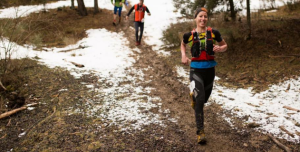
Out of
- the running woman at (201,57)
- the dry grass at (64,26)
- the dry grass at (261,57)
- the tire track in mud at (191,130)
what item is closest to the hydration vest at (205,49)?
the running woman at (201,57)

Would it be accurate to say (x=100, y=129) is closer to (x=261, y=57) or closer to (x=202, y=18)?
(x=202, y=18)

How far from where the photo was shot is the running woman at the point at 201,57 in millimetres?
3404

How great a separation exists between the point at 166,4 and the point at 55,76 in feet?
49.2

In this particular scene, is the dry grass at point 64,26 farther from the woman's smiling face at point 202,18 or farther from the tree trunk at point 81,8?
the woman's smiling face at point 202,18

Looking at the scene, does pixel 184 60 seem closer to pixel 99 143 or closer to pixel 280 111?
pixel 99 143

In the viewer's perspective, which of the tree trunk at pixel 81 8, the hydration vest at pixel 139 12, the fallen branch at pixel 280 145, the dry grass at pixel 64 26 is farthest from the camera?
the tree trunk at pixel 81 8

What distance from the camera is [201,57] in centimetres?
346

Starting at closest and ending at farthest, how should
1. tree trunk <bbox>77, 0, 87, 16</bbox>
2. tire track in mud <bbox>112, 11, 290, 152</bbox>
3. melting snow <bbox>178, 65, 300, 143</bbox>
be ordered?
tire track in mud <bbox>112, 11, 290, 152</bbox> < melting snow <bbox>178, 65, 300, 143</bbox> < tree trunk <bbox>77, 0, 87, 16</bbox>

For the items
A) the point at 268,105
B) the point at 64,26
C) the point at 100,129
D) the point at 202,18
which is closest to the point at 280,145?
the point at 268,105

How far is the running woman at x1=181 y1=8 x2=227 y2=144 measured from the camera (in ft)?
11.2

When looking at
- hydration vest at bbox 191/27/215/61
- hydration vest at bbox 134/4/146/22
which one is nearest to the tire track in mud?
hydration vest at bbox 191/27/215/61

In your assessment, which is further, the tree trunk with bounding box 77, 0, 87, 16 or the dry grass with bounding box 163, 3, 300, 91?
the tree trunk with bounding box 77, 0, 87, 16

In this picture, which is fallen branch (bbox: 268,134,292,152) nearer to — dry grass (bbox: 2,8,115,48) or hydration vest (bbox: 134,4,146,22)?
hydration vest (bbox: 134,4,146,22)

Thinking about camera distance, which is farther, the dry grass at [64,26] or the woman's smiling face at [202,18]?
the dry grass at [64,26]
